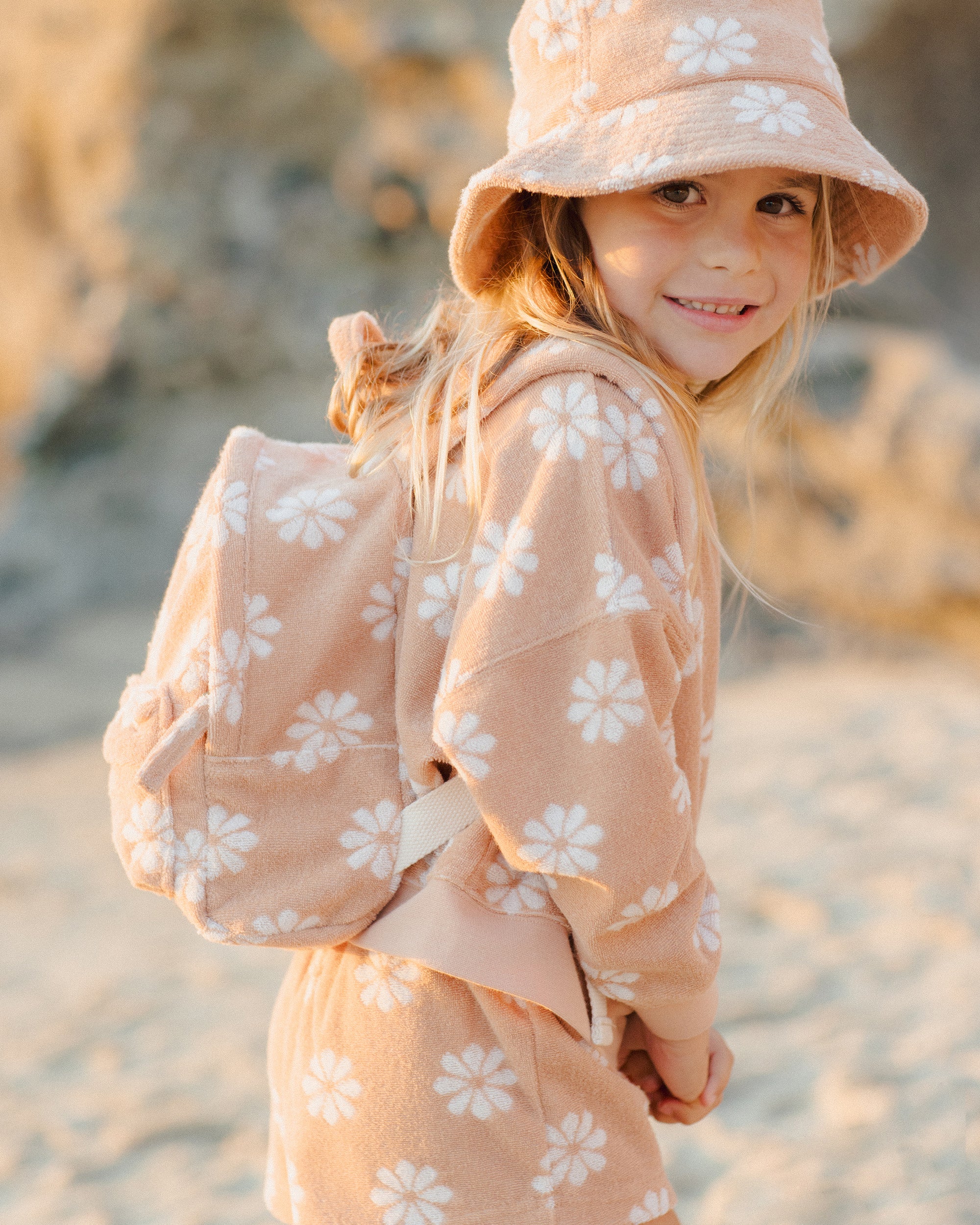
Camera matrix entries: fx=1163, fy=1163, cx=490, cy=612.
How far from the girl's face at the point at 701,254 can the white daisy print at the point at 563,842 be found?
0.39 meters

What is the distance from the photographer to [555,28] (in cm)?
89

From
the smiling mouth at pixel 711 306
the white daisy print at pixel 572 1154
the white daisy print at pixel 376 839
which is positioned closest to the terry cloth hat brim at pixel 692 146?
the smiling mouth at pixel 711 306

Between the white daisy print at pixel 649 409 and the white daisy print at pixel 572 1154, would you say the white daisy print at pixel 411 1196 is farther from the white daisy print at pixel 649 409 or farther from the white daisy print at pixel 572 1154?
the white daisy print at pixel 649 409

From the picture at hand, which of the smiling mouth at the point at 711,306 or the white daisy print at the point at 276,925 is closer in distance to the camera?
the white daisy print at the point at 276,925

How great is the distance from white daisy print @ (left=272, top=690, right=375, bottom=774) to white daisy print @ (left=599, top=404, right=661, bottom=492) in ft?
0.83

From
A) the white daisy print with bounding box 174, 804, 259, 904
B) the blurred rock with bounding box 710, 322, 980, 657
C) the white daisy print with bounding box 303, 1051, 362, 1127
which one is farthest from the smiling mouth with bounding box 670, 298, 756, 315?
the blurred rock with bounding box 710, 322, 980, 657

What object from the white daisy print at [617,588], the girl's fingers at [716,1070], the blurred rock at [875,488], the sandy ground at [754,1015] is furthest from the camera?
the blurred rock at [875,488]

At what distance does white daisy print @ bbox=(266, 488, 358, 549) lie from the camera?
846 mm

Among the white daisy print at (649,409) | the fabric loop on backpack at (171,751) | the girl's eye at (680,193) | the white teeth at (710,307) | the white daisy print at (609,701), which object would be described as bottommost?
the fabric loop on backpack at (171,751)

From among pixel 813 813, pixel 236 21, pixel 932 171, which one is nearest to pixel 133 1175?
pixel 813 813

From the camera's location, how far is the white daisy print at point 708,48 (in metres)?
0.85

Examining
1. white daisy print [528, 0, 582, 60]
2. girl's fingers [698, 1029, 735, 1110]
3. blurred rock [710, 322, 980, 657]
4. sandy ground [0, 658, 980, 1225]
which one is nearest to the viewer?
white daisy print [528, 0, 582, 60]

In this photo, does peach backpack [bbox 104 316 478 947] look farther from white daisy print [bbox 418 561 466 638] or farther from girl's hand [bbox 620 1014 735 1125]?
girl's hand [bbox 620 1014 735 1125]

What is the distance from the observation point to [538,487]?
771 mm
